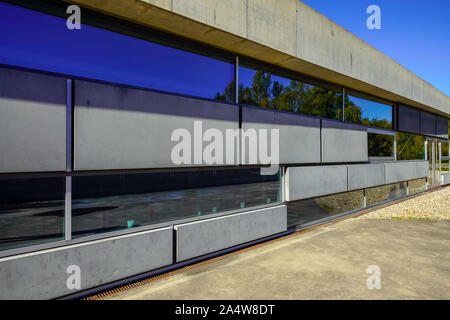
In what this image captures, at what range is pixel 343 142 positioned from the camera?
7.66 meters

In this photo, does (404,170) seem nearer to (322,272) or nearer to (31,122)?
(322,272)

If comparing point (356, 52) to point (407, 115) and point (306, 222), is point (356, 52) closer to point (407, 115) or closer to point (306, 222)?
point (306, 222)

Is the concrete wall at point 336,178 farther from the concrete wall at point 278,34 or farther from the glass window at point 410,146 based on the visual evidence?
the concrete wall at point 278,34

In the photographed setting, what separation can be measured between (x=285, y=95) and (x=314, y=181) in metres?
2.24

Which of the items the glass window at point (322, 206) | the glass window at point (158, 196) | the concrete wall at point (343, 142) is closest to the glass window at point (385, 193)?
the glass window at point (322, 206)

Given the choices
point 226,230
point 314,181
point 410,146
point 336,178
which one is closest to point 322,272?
point 226,230

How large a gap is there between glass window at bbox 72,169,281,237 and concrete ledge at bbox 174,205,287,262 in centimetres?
24

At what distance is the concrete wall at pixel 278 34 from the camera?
3.99m

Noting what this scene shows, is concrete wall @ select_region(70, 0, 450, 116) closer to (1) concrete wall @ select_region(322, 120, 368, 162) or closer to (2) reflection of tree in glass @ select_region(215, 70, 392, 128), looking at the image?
(2) reflection of tree in glass @ select_region(215, 70, 392, 128)

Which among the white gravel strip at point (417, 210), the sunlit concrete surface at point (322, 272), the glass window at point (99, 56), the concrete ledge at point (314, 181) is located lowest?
the sunlit concrete surface at point (322, 272)

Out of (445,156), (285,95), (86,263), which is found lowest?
(86,263)

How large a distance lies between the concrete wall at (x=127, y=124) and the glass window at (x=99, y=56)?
263mm

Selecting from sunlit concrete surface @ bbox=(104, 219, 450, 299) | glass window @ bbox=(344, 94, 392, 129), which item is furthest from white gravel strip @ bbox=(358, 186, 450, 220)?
glass window @ bbox=(344, 94, 392, 129)

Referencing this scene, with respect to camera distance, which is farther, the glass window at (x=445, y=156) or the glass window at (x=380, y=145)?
the glass window at (x=445, y=156)
